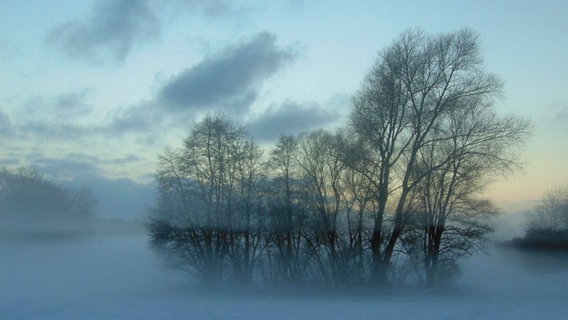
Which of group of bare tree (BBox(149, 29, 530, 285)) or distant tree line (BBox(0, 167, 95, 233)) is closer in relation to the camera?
group of bare tree (BBox(149, 29, 530, 285))

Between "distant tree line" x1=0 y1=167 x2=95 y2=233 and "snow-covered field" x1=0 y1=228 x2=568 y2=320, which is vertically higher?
"distant tree line" x1=0 y1=167 x2=95 y2=233

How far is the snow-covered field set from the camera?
57.9ft

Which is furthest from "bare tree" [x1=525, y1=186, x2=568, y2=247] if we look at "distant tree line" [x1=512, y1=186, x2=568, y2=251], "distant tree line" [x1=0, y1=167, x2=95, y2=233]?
"distant tree line" [x1=0, y1=167, x2=95, y2=233]

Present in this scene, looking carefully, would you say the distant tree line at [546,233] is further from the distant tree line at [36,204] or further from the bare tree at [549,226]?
the distant tree line at [36,204]

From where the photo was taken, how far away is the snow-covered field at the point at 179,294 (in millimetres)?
17656

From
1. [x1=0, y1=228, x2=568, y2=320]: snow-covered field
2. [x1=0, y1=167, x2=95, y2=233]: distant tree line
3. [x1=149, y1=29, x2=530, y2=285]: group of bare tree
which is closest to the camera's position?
[x1=0, y1=228, x2=568, y2=320]: snow-covered field

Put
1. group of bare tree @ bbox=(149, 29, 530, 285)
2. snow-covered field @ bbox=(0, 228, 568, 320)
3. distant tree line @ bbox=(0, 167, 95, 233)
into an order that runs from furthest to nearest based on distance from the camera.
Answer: distant tree line @ bbox=(0, 167, 95, 233) < group of bare tree @ bbox=(149, 29, 530, 285) < snow-covered field @ bbox=(0, 228, 568, 320)

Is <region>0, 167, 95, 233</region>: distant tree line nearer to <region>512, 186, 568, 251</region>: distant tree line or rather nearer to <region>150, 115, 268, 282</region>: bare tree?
<region>150, 115, 268, 282</region>: bare tree

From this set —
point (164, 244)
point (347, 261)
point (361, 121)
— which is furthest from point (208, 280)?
point (361, 121)

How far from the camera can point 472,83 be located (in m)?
29.4

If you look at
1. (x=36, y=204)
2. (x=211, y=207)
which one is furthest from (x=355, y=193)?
(x=36, y=204)

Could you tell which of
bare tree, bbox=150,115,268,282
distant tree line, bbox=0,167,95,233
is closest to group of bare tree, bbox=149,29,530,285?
bare tree, bbox=150,115,268,282

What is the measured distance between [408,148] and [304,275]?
11192 millimetres

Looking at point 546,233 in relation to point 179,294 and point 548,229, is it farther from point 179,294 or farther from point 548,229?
point 179,294
